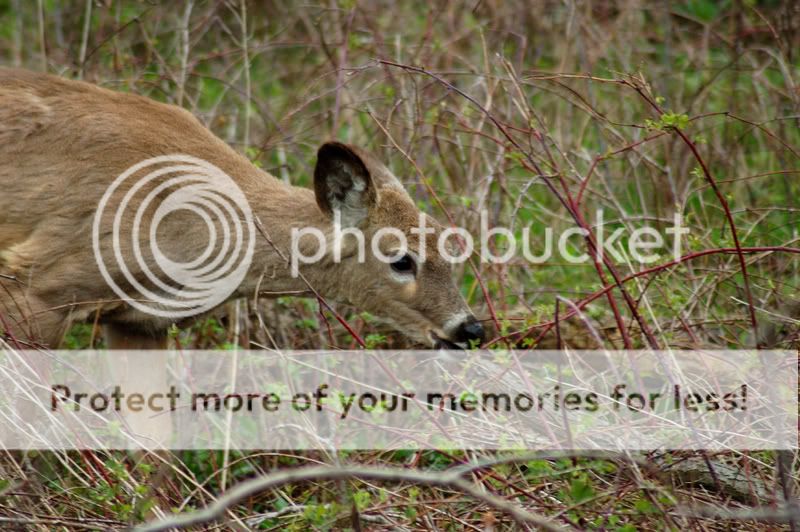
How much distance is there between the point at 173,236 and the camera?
5.31m

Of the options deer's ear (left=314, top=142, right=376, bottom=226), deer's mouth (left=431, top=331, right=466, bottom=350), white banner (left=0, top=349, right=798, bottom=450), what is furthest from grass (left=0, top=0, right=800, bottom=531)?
deer's mouth (left=431, top=331, right=466, bottom=350)

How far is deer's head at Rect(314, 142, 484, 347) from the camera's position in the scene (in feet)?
17.6

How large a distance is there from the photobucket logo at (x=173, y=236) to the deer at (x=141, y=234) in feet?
0.05

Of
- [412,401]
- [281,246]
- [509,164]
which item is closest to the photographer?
[412,401]

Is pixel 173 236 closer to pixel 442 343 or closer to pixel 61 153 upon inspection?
pixel 61 153

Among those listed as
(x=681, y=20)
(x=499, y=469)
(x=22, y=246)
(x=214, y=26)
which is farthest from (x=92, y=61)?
(x=681, y=20)

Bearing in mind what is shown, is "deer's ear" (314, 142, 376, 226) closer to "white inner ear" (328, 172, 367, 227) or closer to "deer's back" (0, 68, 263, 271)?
"white inner ear" (328, 172, 367, 227)

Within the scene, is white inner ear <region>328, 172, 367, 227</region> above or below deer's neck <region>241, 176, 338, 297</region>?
above

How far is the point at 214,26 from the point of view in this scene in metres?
8.95

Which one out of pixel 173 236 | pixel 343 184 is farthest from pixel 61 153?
pixel 343 184

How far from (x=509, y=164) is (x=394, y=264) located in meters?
1.99

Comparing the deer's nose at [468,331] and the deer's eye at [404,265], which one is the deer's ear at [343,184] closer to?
the deer's eye at [404,265]

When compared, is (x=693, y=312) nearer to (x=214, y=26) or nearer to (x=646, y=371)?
(x=646, y=371)

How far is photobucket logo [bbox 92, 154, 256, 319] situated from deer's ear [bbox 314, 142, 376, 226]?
41cm
